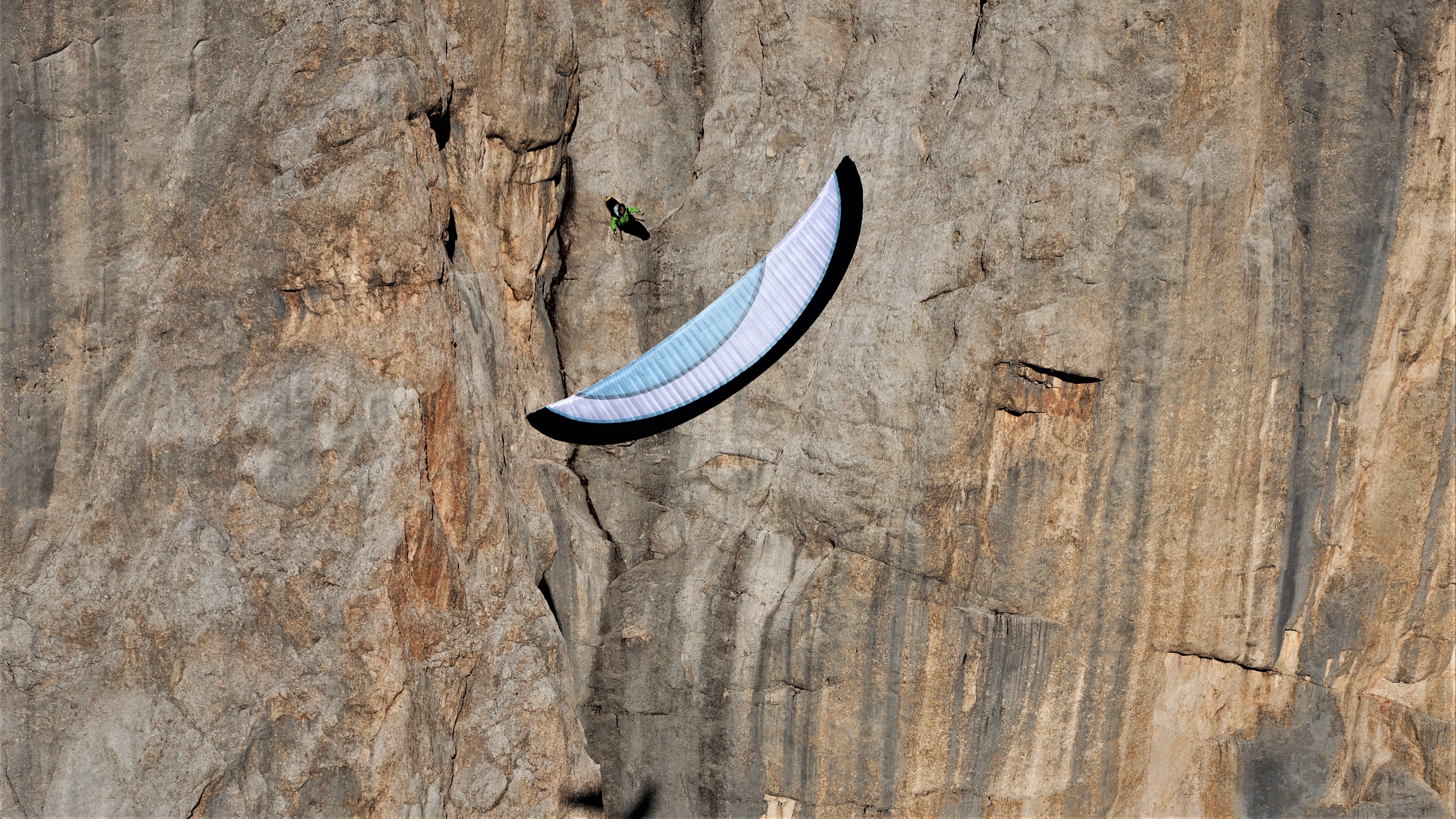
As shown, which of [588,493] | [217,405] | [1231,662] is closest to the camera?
[217,405]

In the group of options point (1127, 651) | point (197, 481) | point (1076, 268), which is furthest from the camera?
point (1127, 651)

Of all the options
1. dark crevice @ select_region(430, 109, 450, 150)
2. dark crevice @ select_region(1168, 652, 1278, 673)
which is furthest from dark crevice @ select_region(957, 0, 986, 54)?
dark crevice @ select_region(1168, 652, 1278, 673)

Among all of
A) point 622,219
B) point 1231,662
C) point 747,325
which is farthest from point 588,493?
point 1231,662

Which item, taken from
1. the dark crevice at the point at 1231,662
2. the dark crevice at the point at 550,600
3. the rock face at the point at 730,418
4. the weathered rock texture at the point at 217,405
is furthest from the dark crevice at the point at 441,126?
the dark crevice at the point at 1231,662

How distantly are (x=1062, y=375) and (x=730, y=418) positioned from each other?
156 inches

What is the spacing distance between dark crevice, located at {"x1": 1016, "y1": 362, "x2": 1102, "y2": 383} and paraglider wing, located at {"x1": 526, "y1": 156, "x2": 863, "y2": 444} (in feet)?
7.83

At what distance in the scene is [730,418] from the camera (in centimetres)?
1378

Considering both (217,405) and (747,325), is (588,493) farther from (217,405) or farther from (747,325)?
(217,405)

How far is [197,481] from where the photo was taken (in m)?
11.4

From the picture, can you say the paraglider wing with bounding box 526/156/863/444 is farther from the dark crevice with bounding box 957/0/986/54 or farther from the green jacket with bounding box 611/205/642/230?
Answer: the dark crevice with bounding box 957/0/986/54

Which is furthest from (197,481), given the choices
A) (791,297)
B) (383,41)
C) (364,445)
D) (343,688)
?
(791,297)

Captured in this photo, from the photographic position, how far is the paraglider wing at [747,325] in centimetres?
1236

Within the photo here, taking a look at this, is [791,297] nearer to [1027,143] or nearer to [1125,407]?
[1027,143]

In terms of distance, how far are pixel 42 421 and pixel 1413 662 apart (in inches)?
637
